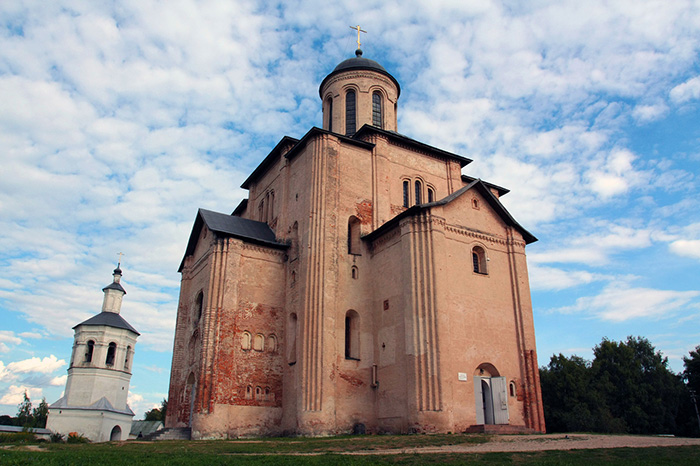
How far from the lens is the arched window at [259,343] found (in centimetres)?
2269

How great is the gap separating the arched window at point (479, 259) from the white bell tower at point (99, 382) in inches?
1187

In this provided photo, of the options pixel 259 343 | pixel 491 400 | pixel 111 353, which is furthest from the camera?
pixel 111 353

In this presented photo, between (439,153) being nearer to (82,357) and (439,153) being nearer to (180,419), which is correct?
(180,419)

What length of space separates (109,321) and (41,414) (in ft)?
90.0

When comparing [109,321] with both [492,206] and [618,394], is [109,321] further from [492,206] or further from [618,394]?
[618,394]

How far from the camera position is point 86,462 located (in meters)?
9.85

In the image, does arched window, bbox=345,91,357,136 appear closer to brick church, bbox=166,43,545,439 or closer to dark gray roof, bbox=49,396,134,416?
brick church, bbox=166,43,545,439

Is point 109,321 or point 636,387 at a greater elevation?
point 109,321

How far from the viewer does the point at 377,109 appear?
3020 centimetres

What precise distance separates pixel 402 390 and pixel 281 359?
19.3 ft

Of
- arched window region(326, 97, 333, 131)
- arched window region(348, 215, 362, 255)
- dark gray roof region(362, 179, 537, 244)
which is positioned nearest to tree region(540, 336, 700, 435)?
dark gray roof region(362, 179, 537, 244)

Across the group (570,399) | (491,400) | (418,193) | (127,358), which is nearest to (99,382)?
(127,358)

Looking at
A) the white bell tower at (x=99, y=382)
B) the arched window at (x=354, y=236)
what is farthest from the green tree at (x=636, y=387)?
the white bell tower at (x=99, y=382)

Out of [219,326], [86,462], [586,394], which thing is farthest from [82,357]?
[586,394]
